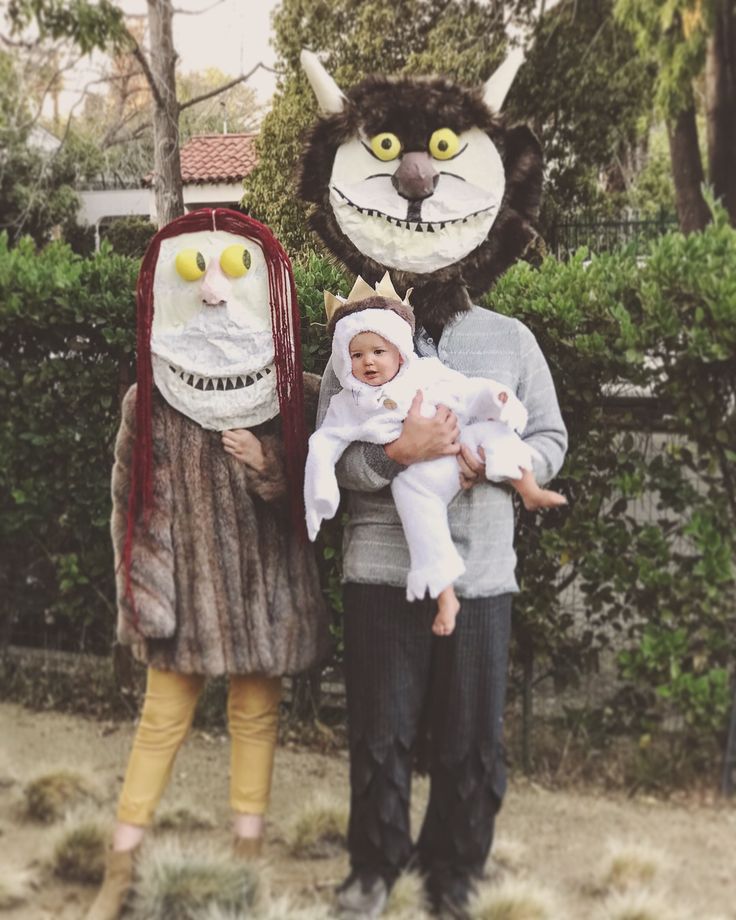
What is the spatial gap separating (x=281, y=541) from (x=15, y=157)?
1407 centimetres

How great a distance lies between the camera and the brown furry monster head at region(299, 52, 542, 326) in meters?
2.72

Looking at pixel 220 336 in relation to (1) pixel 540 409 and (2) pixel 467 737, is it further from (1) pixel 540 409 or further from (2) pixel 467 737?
(2) pixel 467 737

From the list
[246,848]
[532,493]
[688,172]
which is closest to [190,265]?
[532,493]

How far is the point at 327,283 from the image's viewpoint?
12.1ft

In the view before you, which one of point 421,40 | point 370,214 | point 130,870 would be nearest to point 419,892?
point 130,870

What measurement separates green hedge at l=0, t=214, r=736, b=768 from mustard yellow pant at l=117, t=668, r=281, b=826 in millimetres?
899

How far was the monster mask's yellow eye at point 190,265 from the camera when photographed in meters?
2.69

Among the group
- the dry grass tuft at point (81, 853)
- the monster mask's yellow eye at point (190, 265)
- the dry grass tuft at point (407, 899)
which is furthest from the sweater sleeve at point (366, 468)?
the dry grass tuft at point (81, 853)

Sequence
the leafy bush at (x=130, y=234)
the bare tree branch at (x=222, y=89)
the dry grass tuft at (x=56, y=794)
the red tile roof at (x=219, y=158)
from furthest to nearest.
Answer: the leafy bush at (x=130, y=234), the bare tree branch at (x=222, y=89), the red tile roof at (x=219, y=158), the dry grass tuft at (x=56, y=794)

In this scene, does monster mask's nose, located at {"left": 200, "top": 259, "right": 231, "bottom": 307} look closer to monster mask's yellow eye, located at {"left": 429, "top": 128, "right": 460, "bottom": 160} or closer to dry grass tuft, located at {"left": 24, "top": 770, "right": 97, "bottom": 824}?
monster mask's yellow eye, located at {"left": 429, "top": 128, "right": 460, "bottom": 160}

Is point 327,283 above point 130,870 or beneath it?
above

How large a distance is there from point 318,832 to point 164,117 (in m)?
3.83

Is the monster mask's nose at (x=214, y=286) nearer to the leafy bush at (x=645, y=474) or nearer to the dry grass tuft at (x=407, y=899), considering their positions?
the leafy bush at (x=645, y=474)

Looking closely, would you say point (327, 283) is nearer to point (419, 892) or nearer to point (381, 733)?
point (381, 733)
